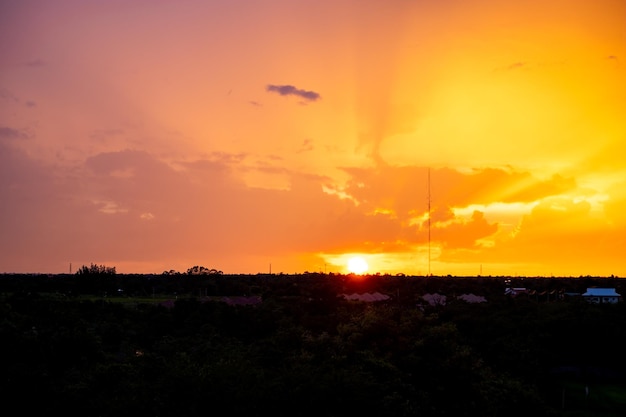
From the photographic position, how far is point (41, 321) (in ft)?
204

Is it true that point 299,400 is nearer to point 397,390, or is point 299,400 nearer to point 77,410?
point 397,390

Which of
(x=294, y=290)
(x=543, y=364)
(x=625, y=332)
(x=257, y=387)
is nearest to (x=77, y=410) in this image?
(x=257, y=387)

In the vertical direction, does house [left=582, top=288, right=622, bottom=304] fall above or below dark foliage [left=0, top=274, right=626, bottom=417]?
above

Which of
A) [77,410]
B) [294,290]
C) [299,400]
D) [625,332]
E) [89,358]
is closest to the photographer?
[299,400]

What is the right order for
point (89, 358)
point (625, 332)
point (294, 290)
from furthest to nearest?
point (294, 290) < point (625, 332) < point (89, 358)

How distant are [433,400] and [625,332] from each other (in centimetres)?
2956

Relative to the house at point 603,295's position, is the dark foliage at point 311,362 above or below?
below

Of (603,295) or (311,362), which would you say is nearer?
(311,362)

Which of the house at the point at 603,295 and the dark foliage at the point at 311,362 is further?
the house at the point at 603,295

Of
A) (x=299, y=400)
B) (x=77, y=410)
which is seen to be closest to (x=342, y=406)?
(x=299, y=400)

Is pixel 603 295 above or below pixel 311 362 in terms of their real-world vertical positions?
above

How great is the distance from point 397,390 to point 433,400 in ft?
7.27

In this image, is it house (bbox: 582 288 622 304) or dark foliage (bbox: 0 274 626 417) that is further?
house (bbox: 582 288 622 304)

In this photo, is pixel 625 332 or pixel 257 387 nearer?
pixel 257 387
